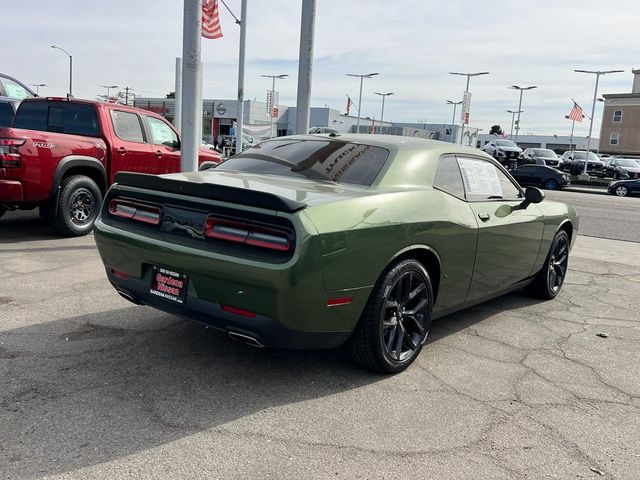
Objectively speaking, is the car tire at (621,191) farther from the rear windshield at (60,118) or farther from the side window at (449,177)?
the side window at (449,177)

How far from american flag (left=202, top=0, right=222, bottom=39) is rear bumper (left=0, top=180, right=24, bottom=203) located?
10600mm

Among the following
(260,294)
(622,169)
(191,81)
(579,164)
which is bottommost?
(260,294)

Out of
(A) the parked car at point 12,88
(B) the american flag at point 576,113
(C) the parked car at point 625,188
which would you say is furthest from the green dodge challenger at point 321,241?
(B) the american flag at point 576,113

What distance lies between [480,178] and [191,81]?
184 inches

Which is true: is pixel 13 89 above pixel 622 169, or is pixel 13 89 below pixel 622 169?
above

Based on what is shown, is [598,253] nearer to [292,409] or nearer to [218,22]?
[292,409]

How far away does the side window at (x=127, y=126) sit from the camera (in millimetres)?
8547

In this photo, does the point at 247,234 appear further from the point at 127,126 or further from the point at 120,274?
the point at 127,126

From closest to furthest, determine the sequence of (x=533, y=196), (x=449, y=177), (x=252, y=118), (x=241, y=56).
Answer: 1. (x=449, y=177)
2. (x=533, y=196)
3. (x=241, y=56)
4. (x=252, y=118)

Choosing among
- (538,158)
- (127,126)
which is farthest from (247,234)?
(538,158)

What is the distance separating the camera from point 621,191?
27.4m

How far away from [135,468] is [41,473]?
39 cm

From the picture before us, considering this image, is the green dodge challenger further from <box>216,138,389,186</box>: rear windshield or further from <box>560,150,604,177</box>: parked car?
<box>560,150,604,177</box>: parked car

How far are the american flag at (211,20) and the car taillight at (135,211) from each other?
13.5 metres
